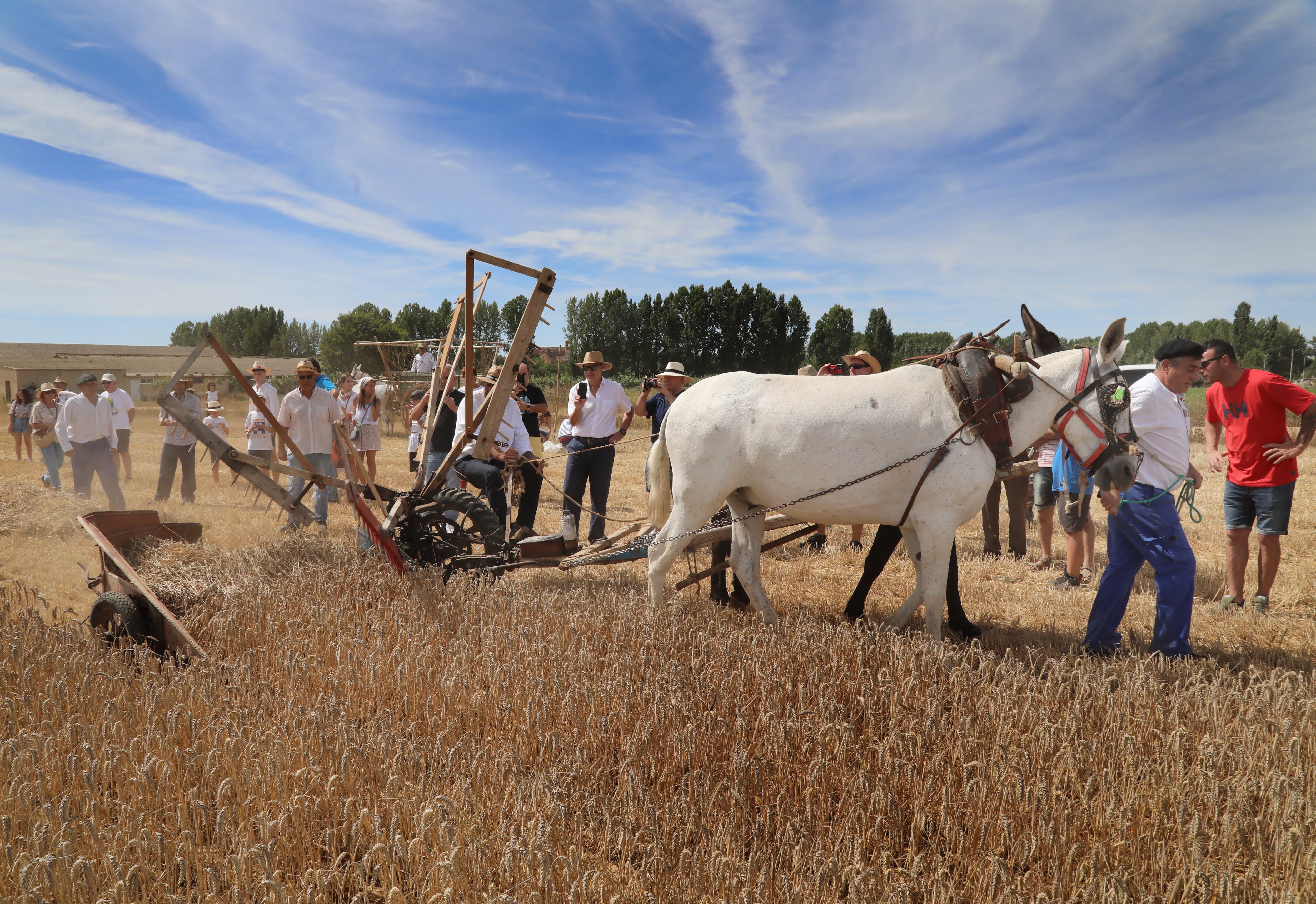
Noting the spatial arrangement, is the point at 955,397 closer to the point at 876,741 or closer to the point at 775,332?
the point at 876,741

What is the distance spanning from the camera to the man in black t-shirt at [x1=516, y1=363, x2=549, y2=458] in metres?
8.04

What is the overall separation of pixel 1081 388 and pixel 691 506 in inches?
91.9

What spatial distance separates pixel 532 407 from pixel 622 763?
5634 mm

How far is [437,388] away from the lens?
19.7 ft

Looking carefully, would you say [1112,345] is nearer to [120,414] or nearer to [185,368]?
[185,368]

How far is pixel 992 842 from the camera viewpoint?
92.2 inches

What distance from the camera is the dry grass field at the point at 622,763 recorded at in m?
2.12

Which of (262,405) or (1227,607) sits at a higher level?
(262,405)

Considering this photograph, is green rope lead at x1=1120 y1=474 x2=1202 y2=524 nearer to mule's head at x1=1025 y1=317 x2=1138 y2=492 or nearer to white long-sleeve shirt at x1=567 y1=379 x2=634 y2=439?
mule's head at x1=1025 y1=317 x2=1138 y2=492

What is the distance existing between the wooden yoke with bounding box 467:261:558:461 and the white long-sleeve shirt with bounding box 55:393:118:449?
729 centimetres

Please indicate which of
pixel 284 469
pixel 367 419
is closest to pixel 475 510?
pixel 284 469

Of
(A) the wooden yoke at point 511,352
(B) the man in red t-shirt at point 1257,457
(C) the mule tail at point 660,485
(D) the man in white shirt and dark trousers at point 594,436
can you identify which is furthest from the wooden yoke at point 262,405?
(B) the man in red t-shirt at point 1257,457

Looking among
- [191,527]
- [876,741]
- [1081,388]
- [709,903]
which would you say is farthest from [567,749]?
[191,527]

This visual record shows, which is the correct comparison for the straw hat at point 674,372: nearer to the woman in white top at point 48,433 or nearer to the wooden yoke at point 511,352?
the wooden yoke at point 511,352
